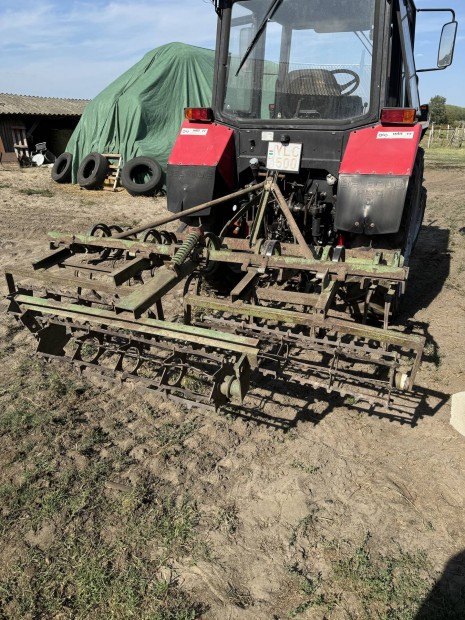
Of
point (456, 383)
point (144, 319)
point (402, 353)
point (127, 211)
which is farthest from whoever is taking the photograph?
point (127, 211)

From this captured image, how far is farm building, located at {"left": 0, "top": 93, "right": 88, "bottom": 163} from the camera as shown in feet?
53.5

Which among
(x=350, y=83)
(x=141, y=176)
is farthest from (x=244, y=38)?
(x=141, y=176)

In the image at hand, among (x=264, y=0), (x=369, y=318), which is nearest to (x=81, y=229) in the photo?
(x=264, y=0)

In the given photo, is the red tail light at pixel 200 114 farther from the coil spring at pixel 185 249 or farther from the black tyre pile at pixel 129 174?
the black tyre pile at pixel 129 174

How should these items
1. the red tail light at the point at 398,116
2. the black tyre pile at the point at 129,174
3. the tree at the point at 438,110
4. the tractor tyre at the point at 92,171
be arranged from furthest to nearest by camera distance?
the tree at the point at 438,110, the tractor tyre at the point at 92,171, the black tyre pile at the point at 129,174, the red tail light at the point at 398,116

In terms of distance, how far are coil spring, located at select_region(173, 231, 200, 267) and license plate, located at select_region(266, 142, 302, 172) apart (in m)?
1.09

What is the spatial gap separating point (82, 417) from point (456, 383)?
2.40 metres

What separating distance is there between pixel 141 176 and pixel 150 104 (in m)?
1.81

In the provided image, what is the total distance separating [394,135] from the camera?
3.39m

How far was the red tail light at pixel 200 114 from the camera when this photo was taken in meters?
4.02

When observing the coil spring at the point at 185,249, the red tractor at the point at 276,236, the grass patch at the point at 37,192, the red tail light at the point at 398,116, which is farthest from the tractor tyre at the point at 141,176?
the coil spring at the point at 185,249

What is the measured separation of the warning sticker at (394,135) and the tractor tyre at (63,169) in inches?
396

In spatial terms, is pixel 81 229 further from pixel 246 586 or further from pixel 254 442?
pixel 246 586

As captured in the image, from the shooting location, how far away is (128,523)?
2.17m
